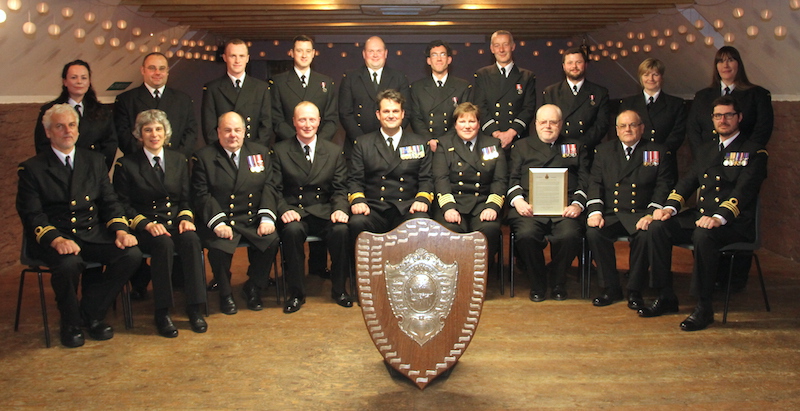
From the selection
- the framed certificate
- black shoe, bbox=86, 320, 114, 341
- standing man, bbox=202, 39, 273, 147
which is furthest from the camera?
standing man, bbox=202, 39, 273, 147

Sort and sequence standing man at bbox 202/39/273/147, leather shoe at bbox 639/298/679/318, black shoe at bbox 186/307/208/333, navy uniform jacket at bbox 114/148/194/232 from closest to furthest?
black shoe at bbox 186/307/208/333 → leather shoe at bbox 639/298/679/318 → navy uniform jacket at bbox 114/148/194/232 → standing man at bbox 202/39/273/147

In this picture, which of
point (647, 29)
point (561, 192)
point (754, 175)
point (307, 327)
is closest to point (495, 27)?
point (647, 29)

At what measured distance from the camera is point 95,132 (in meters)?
5.00

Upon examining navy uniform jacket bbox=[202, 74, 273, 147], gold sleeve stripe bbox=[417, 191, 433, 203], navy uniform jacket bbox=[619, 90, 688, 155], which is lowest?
gold sleeve stripe bbox=[417, 191, 433, 203]

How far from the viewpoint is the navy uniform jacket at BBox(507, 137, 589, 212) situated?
5.25 m

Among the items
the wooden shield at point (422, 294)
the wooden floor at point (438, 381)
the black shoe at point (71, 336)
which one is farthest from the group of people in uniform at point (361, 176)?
the wooden shield at point (422, 294)

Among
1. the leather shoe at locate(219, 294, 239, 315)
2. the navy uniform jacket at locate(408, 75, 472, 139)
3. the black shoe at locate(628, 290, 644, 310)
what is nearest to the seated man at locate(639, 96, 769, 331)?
the black shoe at locate(628, 290, 644, 310)

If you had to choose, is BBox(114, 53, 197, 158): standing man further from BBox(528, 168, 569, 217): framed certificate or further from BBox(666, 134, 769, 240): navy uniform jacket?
BBox(666, 134, 769, 240): navy uniform jacket

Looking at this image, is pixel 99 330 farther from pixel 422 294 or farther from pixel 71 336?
pixel 422 294

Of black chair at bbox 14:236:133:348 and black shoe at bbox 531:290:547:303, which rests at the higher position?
black chair at bbox 14:236:133:348

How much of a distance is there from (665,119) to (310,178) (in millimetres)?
2514

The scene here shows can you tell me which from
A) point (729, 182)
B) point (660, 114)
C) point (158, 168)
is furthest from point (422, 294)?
point (660, 114)

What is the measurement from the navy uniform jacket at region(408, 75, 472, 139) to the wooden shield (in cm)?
229

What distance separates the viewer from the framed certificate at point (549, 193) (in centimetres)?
511
